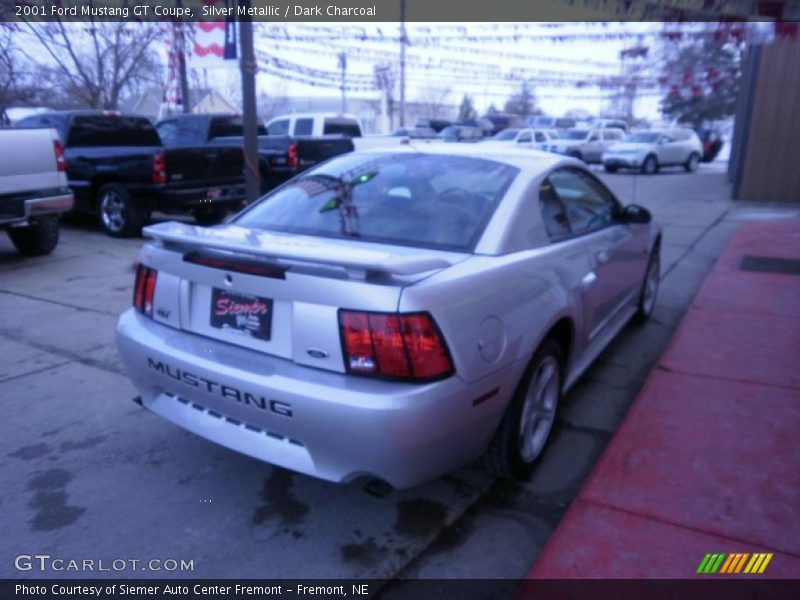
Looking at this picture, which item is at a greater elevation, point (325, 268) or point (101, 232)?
point (325, 268)

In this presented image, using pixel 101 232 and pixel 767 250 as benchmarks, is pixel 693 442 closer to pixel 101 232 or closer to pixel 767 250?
pixel 767 250

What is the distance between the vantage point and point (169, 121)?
13.1 m

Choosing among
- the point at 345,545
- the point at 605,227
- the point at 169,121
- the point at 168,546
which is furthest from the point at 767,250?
the point at 169,121

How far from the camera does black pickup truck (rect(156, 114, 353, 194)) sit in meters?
11.9

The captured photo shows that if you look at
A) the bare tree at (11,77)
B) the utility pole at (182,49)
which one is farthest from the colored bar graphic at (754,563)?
the utility pole at (182,49)

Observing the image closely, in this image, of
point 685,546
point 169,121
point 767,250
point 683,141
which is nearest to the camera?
point 685,546

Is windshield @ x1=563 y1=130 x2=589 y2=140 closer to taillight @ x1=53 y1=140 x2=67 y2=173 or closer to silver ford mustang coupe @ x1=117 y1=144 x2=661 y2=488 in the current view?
taillight @ x1=53 y1=140 x2=67 y2=173

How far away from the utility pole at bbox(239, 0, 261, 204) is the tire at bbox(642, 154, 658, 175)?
1931 cm

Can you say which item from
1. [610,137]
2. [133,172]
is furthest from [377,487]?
[610,137]

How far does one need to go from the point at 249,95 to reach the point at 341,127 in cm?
957

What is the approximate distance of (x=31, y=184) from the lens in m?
7.49

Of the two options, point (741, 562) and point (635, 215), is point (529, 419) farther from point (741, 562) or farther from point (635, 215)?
point (635, 215)

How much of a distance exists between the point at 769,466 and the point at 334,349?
2.33 m

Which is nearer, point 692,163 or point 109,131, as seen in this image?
point 109,131
